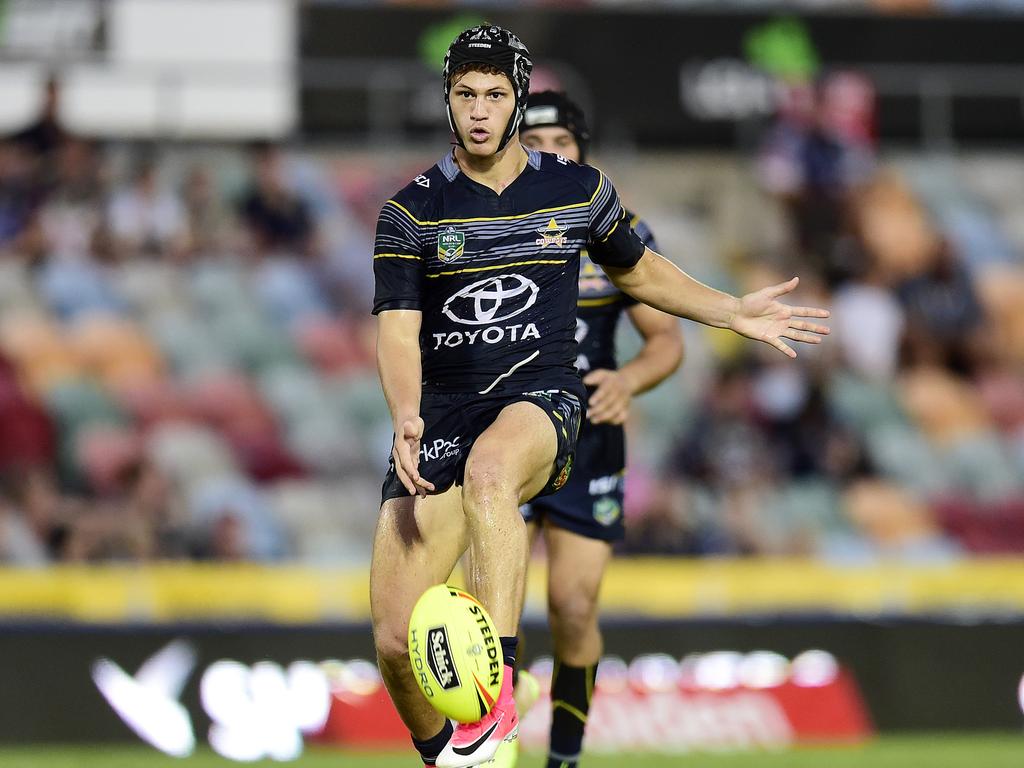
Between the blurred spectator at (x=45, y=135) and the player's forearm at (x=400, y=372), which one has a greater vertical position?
the blurred spectator at (x=45, y=135)

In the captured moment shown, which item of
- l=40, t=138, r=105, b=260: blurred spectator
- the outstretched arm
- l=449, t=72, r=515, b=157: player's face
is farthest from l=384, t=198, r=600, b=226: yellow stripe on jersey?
l=40, t=138, r=105, b=260: blurred spectator

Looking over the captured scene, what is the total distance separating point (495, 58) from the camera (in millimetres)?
6059

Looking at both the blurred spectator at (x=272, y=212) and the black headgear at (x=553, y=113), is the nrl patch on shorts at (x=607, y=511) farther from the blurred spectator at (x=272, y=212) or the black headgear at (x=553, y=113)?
the blurred spectator at (x=272, y=212)

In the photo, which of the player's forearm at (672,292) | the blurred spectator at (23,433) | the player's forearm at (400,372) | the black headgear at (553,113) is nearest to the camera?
the player's forearm at (400,372)

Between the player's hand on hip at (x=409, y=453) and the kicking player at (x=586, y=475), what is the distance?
5.26ft

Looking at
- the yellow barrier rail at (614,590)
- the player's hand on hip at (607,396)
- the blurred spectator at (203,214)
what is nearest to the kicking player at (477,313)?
the player's hand on hip at (607,396)

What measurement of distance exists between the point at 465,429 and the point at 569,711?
183 cm

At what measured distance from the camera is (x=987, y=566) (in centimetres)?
Answer: 1316

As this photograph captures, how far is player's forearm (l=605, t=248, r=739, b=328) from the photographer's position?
640cm

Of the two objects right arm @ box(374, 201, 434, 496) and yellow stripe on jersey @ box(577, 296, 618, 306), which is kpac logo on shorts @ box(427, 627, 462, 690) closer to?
right arm @ box(374, 201, 434, 496)

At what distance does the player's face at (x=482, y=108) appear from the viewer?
19.9 ft

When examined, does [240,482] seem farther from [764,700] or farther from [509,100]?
[509,100]

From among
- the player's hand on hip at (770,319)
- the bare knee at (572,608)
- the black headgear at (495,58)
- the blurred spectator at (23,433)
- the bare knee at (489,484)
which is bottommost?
the blurred spectator at (23,433)

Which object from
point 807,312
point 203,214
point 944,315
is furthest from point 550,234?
point 944,315
